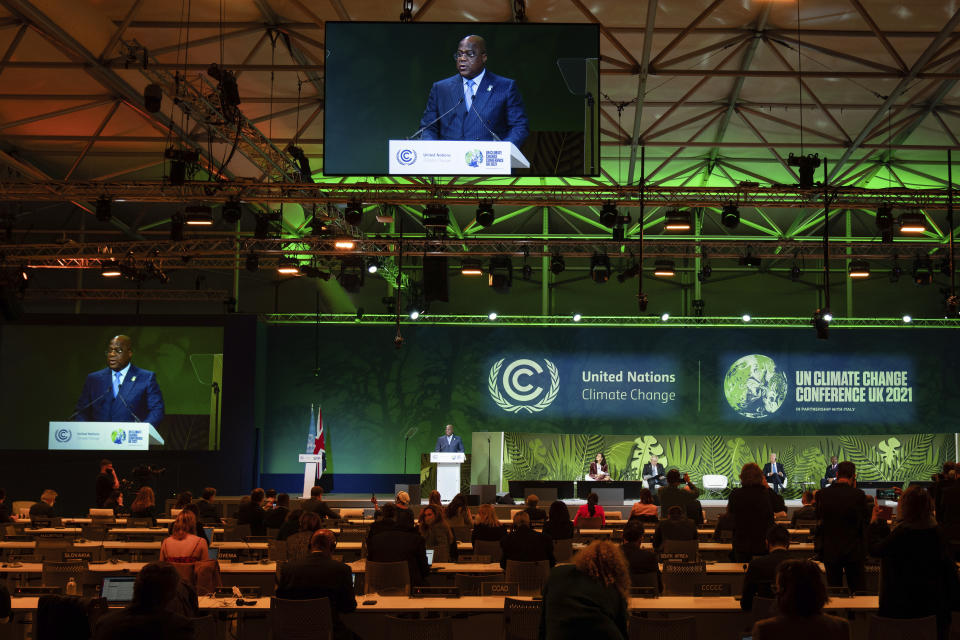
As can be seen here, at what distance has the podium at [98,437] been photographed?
68.5 feet

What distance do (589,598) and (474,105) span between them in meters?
7.29

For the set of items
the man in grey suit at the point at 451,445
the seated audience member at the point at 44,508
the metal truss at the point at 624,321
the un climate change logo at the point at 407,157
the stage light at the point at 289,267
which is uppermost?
the stage light at the point at 289,267

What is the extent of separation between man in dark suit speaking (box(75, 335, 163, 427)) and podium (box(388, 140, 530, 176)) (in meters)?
12.8

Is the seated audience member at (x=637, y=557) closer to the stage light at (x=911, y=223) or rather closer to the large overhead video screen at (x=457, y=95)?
the large overhead video screen at (x=457, y=95)

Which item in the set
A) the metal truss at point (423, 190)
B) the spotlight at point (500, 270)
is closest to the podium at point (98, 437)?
the metal truss at point (423, 190)

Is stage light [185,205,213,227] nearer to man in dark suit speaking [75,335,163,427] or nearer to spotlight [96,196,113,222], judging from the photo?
spotlight [96,196,113,222]

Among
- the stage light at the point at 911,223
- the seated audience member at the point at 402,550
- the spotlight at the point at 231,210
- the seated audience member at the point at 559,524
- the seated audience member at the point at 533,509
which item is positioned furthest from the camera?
the stage light at the point at 911,223

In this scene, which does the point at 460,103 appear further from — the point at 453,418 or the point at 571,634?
the point at 453,418

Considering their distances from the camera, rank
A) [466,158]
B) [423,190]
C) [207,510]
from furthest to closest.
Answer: [423,190]
[207,510]
[466,158]

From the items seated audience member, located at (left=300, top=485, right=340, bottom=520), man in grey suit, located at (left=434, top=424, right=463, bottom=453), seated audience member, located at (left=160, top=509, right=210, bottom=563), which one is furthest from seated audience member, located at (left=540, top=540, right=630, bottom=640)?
man in grey suit, located at (left=434, top=424, right=463, bottom=453)

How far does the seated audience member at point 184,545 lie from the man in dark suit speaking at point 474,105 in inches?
194

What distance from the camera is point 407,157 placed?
1048cm

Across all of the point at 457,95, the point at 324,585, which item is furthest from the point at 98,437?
the point at 324,585

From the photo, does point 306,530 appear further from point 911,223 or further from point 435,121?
point 911,223
